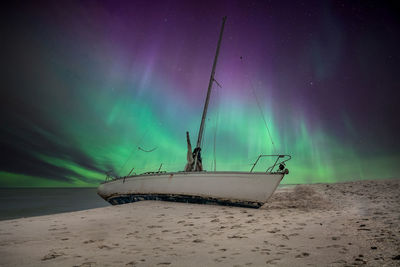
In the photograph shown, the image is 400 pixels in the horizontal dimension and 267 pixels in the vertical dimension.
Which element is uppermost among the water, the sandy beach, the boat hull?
the boat hull

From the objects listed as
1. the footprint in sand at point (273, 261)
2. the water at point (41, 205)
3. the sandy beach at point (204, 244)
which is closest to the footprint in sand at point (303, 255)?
the sandy beach at point (204, 244)

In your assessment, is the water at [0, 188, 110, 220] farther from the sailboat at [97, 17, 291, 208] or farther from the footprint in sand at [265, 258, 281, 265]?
the footprint in sand at [265, 258, 281, 265]

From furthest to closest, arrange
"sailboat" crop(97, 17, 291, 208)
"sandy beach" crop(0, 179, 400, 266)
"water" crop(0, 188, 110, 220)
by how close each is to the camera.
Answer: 1. "water" crop(0, 188, 110, 220)
2. "sailboat" crop(97, 17, 291, 208)
3. "sandy beach" crop(0, 179, 400, 266)

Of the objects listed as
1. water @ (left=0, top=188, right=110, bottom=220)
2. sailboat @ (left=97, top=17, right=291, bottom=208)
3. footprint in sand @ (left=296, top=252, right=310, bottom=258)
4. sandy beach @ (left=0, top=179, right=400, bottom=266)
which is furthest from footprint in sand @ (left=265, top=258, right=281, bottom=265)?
water @ (left=0, top=188, right=110, bottom=220)

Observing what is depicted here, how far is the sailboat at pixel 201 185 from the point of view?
9.31m

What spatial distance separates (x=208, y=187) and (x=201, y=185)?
40 centimetres

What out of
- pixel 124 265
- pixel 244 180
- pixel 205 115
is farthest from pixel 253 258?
pixel 205 115

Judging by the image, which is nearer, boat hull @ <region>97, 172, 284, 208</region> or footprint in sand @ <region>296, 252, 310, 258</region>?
footprint in sand @ <region>296, 252, 310, 258</region>

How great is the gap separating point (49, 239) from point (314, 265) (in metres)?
5.52

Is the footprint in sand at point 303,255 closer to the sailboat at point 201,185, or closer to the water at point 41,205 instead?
the sailboat at point 201,185

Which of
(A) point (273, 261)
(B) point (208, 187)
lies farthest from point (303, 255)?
(B) point (208, 187)

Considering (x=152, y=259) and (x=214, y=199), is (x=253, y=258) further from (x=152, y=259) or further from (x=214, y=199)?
(x=214, y=199)

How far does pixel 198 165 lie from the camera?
524 inches

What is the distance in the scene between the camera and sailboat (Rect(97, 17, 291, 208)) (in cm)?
931
